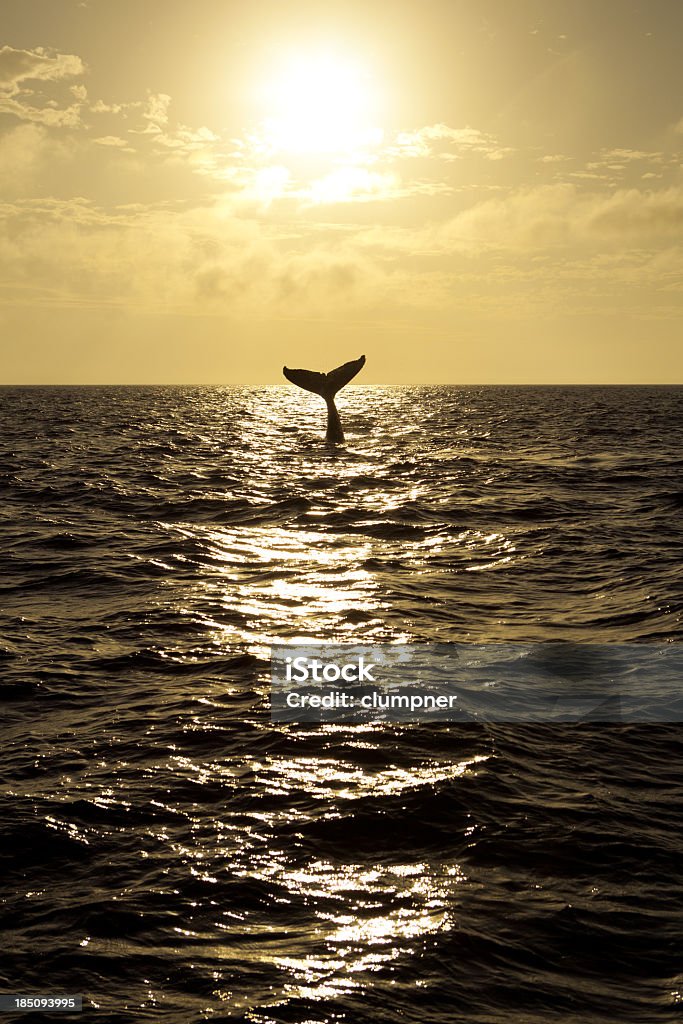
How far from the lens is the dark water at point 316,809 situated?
4500 mm

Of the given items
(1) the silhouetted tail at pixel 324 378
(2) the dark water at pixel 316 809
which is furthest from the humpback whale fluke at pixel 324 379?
(2) the dark water at pixel 316 809

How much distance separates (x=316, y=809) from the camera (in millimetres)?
6195

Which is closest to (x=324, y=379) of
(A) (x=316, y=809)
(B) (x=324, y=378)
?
(B) (x=324, y=378)

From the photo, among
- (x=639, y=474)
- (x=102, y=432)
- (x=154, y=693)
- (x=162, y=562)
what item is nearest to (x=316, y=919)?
(x=154, y=693)

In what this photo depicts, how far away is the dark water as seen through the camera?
4500 millimetres

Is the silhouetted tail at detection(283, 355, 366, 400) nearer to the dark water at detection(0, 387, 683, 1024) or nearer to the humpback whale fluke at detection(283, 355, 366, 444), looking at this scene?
the humpback whale fluke at detection(283, 355, 366, 444)

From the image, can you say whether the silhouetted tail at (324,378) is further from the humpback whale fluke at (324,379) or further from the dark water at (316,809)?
the dark water at (316,809)

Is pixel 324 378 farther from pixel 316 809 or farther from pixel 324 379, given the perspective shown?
pixel 316 809

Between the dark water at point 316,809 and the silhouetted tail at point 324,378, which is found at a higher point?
the silhouetted tail at point 324,378

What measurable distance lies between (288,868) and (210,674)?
3.81 meters

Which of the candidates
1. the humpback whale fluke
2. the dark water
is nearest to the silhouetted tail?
the humpback whale fluke

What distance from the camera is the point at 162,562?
14.6m

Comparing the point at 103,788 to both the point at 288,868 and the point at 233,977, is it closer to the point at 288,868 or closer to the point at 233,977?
the point at 288,868

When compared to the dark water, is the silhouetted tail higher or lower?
higher
